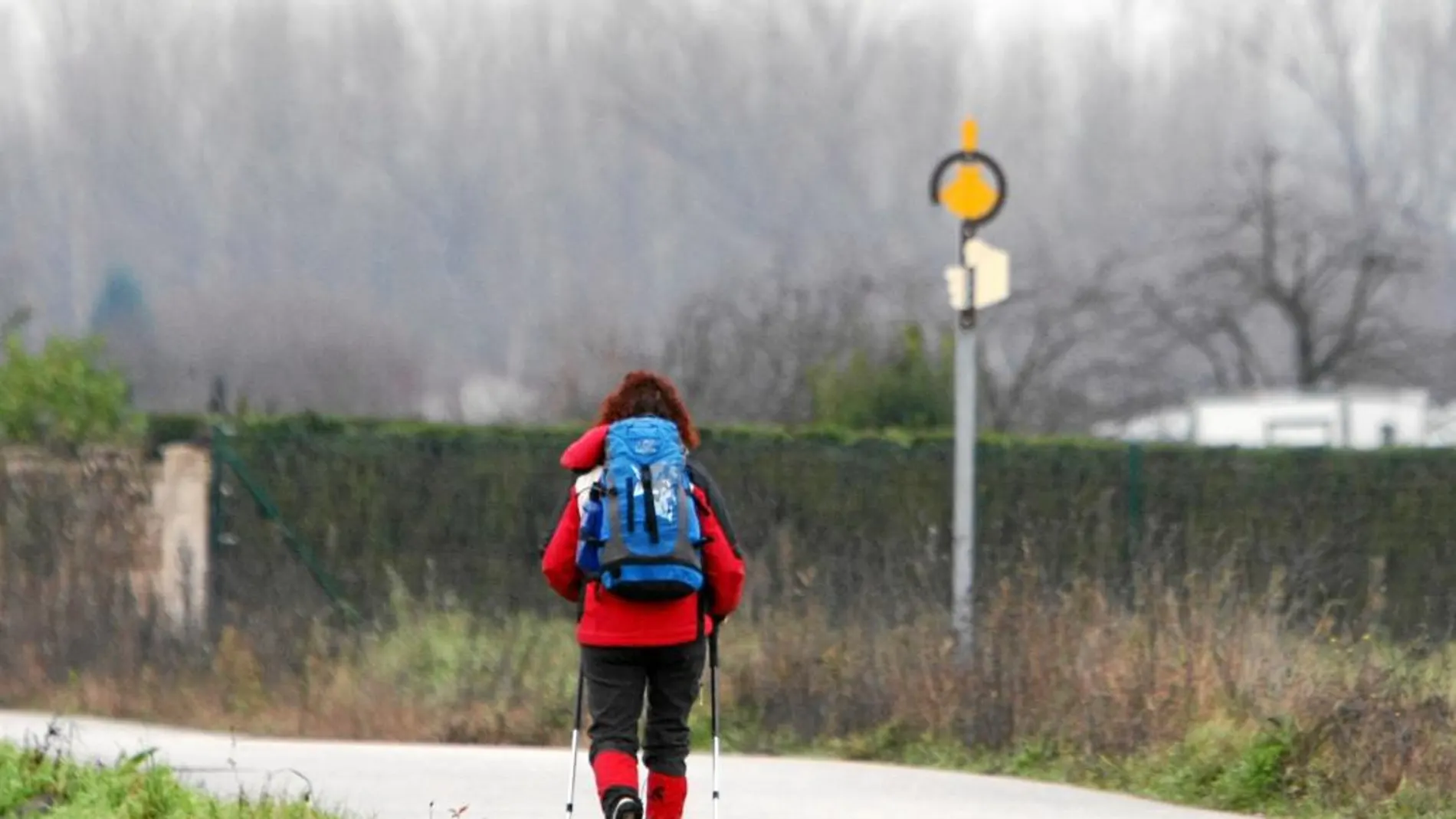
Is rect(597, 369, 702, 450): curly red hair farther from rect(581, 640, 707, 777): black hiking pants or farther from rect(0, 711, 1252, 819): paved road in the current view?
rect(0, 711, 1252, 819): paved road

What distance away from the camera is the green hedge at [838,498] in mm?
18562

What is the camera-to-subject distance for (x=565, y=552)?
26.5 ft

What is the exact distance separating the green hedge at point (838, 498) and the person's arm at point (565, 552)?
32.0 feet

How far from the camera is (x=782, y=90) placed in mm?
60656

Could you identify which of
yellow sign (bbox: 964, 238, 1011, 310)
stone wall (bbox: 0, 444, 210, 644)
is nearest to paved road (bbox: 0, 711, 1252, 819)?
stone wall (bbox: 0, 444, 210, 644)

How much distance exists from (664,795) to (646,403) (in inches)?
52.1

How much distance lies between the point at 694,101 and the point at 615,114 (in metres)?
2.19

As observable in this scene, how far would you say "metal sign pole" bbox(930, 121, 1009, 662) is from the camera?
14.3 meters

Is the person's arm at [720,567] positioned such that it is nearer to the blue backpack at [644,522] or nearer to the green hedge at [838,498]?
the blue backpack at [644,522]

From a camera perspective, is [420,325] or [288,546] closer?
[288,546]

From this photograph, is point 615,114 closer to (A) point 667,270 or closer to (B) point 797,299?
(A) point 667,270

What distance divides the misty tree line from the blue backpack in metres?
31.9

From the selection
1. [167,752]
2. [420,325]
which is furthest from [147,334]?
[167,752]

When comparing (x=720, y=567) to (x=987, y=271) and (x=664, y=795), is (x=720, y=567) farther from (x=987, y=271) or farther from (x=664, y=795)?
(x=987, y=271)
